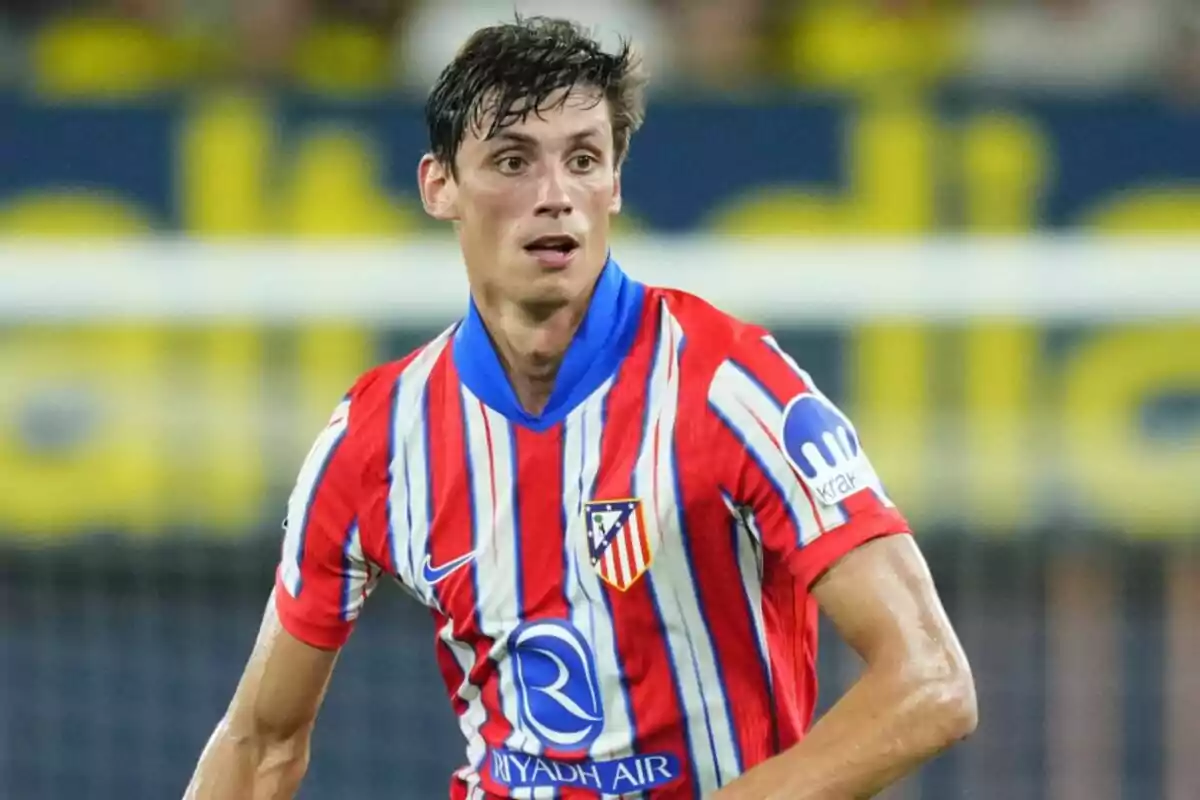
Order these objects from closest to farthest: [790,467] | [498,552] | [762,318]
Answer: [790,467], [498,552], [762,318]

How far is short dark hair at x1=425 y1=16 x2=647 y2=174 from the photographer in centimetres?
286

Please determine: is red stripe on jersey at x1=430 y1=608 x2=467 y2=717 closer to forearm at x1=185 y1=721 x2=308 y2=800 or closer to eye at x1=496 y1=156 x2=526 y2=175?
forearm at x1=185 y1=721 x2=308 y2=800

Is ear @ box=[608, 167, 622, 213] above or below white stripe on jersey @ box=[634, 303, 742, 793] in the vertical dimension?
above

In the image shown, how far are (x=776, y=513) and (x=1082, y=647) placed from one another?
154 inches

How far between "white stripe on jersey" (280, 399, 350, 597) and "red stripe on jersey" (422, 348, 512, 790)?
133 millimetres

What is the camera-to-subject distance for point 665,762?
286 centimetres

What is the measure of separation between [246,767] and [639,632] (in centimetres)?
67

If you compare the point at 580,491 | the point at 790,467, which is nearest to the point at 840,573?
the point at 790,467

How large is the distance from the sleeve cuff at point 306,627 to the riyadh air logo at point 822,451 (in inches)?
30.0

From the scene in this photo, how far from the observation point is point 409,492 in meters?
2.97

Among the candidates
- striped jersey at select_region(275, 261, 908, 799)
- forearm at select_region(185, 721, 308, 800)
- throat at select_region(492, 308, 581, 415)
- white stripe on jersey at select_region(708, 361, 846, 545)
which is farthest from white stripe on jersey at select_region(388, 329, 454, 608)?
white stripe on jersey at select_region(708, 361, 846, 545)

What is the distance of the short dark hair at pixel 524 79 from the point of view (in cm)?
286

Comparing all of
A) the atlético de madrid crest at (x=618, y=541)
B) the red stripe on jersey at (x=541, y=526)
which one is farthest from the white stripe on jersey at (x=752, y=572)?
the red stripe on jersey at (x=541, y=526)

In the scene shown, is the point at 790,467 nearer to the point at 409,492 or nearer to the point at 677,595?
the point at 677,595
